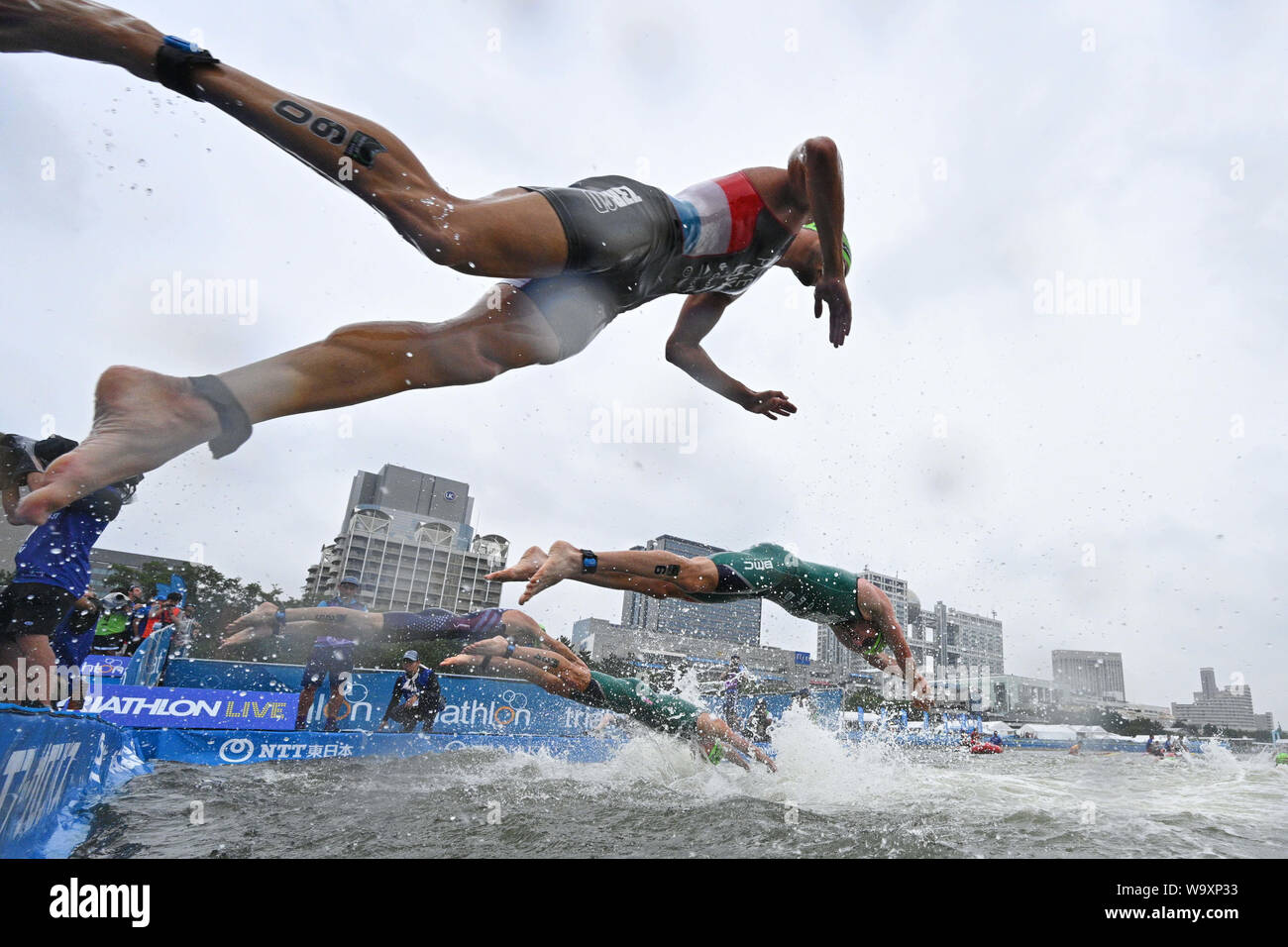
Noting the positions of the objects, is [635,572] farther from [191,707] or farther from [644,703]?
[191,707]

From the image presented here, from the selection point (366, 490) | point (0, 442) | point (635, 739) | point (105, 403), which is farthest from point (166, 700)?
point (366, 490)

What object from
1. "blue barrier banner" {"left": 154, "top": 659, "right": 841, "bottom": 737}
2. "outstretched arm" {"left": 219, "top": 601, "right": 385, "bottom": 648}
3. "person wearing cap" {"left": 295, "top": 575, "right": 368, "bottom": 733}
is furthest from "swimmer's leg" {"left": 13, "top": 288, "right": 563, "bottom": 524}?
"blue barrier banner" {"left": 154, "top": 659, "right": 841, "bottom": 737}

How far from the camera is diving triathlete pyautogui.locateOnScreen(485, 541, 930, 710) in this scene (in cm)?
377

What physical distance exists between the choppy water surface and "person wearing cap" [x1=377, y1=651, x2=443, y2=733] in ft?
7.42

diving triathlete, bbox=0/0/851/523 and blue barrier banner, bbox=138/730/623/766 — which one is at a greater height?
diving triathlete, bbox=0/0/851/523

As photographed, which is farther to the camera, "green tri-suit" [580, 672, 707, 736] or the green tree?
the green tree

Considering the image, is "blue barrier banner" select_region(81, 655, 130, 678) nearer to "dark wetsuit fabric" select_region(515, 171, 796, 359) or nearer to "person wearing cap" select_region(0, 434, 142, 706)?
"person wearing cap" select_region(0, 434, 142, 706)

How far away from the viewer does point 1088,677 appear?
8219 centimetres

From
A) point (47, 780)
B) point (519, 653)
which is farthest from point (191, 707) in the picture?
point (47, 780)

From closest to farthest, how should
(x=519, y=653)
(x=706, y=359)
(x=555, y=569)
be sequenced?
(x=555, y=569) < (x=706, y=359) < (x=519, y=653)

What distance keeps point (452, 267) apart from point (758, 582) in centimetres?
344
